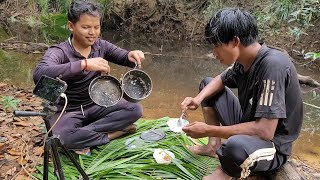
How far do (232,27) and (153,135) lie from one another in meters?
1.13

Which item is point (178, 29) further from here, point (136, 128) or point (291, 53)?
point (136, 128)

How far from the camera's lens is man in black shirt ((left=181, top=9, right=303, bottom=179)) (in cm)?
198

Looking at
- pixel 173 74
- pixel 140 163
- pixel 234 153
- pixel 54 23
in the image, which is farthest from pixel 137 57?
pixel 54 23

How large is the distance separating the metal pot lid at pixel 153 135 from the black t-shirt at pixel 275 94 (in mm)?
717

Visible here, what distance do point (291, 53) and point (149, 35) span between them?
355 centimetres

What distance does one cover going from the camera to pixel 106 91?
2545 millimetres

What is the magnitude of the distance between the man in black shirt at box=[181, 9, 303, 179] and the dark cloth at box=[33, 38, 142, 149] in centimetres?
80

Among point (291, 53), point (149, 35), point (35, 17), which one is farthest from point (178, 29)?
point (35, 17)

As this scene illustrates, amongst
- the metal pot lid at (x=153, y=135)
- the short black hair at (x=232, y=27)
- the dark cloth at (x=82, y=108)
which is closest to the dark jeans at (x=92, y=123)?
the dark cloth at (x=82, y=108)

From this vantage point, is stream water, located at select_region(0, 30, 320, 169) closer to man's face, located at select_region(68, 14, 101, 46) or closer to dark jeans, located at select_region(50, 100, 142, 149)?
dark jeans, located at select_region(50, 100, 142, 149)

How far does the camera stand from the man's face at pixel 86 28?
262 cm

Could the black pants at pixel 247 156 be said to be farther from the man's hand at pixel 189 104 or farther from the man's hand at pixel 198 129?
the man's hand at pixel 189 104

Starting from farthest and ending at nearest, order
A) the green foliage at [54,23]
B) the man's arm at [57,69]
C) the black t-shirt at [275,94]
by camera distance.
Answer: the green foliage at [54,23], the man's arm at [57,69], the black t-shirt at [275,94]

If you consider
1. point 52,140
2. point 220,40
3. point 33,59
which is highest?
point 220,40
